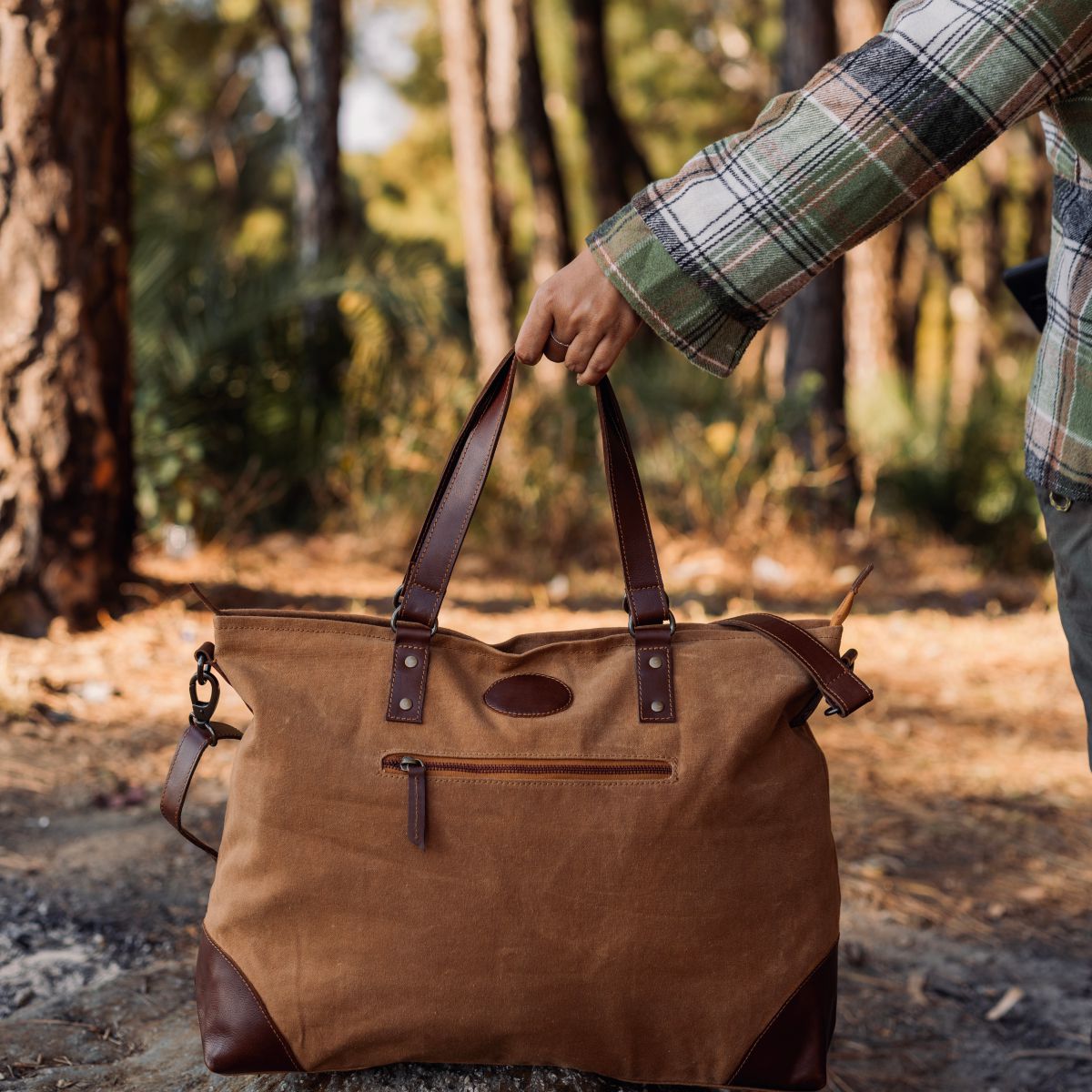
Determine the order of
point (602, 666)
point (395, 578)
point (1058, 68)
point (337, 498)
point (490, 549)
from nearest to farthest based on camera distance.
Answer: point (1058, 68) → point (602, 666) → point (395, 578) → point (490, 549) → point (337, 498)

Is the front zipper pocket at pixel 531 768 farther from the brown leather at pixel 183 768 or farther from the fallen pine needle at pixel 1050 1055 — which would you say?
the fallen pine needle at pixel 1050 1055

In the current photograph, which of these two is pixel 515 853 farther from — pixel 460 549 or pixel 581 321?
pixel 581 321

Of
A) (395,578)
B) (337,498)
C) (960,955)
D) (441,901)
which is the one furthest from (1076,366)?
(337,498)

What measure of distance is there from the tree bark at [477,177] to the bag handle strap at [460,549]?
5742mm

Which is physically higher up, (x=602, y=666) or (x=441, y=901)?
(x=602, y=666)

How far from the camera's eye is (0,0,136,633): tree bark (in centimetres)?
335

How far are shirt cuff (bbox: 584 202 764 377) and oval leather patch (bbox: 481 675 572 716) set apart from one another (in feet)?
1.51

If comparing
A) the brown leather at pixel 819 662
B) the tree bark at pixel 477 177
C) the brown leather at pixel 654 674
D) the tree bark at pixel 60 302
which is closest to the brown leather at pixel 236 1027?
the brown leather at pixel 654 674

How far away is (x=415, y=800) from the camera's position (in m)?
1.44

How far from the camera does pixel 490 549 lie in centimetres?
567

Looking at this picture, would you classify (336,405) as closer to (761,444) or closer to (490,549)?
(490,549)

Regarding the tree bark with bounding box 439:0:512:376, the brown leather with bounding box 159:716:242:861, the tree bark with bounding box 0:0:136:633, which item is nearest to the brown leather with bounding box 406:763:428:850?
the brown leather with bounding box 159:716:242:861

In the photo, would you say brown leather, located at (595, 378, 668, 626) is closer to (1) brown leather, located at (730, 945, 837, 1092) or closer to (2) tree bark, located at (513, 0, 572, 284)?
(1) brown leather, located at (730, 945, 837, 1092)

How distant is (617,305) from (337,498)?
16.0 feet
